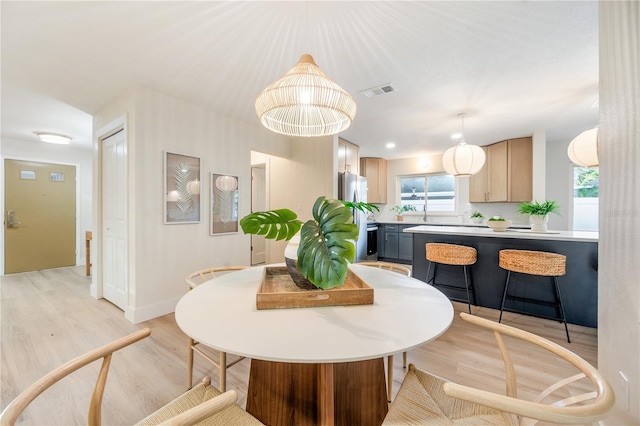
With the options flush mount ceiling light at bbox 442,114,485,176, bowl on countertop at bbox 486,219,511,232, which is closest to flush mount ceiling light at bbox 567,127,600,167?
flush mount ceiling light at bbox 442,114,485,176

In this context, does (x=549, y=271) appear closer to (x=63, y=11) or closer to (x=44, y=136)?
(x=63, y=11)

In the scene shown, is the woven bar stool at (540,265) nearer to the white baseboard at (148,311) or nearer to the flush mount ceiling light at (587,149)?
the flush mount ceiling light at (587,149)

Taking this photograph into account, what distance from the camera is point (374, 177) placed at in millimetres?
6180

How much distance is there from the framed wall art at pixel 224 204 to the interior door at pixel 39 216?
397 cm

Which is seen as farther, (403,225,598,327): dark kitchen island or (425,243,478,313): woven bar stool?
(425,243,478,313): woven bar stool

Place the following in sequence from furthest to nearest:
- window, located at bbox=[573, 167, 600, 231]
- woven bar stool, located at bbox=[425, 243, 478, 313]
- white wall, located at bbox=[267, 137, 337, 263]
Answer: window, located at bbox=[573, 167, 600, 231], white wall, located at bbox=[267, 137, 337, 263], woven bar stool, located at bbox=[425, 243, 478, 313]

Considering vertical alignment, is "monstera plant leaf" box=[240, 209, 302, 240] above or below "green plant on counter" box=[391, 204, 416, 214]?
below

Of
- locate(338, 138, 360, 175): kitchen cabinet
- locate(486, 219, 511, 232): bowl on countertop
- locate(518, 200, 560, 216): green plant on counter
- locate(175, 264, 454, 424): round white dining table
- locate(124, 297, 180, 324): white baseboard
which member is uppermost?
locate(338, 138, 360, 175): kitchen cabinet

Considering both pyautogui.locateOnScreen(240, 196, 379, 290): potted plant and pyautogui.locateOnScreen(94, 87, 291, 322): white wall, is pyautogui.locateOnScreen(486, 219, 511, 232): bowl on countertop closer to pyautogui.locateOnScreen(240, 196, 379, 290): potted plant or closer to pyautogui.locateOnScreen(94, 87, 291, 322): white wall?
pyautogui.locateOnScreen(240, 196, 379, 290): potted plant

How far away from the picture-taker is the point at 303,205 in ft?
14.2

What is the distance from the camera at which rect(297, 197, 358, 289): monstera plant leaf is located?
1012 mm

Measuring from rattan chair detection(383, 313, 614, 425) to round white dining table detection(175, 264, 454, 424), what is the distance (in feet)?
0.59

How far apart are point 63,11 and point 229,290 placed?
6.70ft

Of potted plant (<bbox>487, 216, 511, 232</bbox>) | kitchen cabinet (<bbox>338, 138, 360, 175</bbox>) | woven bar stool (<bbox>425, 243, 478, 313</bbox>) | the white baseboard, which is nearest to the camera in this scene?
the white baseboard
